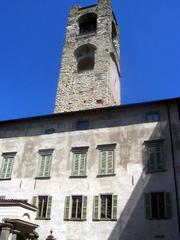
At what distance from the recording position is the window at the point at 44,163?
20.8 meters

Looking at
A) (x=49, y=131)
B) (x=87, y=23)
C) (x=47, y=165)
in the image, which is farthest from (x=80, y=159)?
(x=87, y=23)

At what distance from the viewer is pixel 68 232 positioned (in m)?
18.5

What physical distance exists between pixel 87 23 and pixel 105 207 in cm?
2629

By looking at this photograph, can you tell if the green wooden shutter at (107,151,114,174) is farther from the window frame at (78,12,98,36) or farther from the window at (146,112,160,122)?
the window frame at (78,12,98,36)

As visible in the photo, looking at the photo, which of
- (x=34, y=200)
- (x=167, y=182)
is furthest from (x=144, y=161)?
(x=34, y=200)

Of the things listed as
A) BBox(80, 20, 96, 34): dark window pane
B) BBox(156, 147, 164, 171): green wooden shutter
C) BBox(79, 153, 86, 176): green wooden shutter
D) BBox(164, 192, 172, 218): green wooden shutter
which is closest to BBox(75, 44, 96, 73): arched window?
BBox(80, 20, 96, 34): dark window pane

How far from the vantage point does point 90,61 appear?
114ft

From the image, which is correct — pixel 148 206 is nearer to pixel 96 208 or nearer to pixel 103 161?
pixel 96 208

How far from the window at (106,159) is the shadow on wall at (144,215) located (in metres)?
2.10

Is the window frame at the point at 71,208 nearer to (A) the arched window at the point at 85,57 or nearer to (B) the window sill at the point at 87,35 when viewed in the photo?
(A) the arched window at the point at 85,57

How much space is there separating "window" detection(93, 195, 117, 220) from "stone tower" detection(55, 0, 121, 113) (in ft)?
41.4

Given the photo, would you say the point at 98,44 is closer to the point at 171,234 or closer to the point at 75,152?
the point at 75,152

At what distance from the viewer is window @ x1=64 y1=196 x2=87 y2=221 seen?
61.7 ft

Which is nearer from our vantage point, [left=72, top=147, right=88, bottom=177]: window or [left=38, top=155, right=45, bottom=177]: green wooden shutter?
[left=72, top=147, right=88, bottom=177]: window
